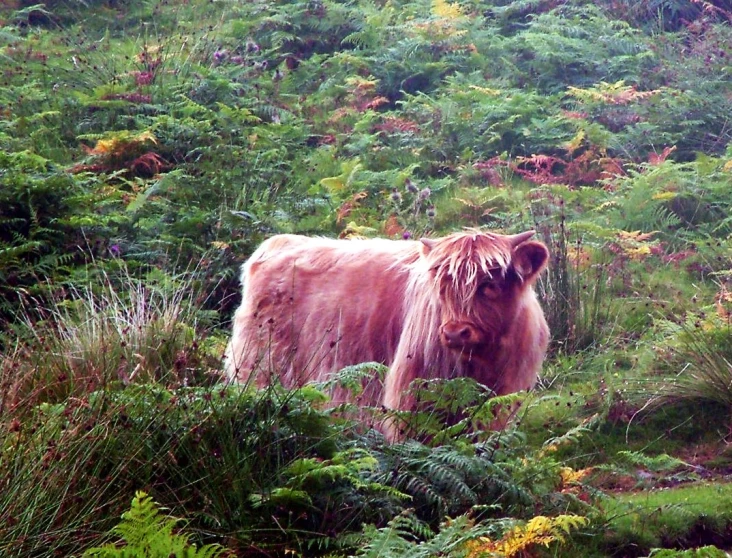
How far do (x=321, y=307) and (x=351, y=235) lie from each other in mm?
2767

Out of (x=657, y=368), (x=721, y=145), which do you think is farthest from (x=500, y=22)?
(x=657, y=368)

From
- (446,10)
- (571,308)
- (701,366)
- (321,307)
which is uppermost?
(446,10)

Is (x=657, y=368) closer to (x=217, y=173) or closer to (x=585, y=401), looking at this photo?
A: (x=585, y=401)

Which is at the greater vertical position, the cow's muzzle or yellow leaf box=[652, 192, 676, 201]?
the cow's muzzle

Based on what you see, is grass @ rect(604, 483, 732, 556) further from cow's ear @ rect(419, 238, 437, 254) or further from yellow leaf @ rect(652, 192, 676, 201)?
yellow leaf @ rect(652, 192, 676, 201)

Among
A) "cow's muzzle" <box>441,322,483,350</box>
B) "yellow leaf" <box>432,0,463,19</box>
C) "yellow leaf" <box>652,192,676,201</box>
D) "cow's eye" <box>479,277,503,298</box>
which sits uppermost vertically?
"yellow leaf" <box>432,0,463,19</box>

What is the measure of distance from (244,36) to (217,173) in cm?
553

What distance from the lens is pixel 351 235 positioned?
338 inches

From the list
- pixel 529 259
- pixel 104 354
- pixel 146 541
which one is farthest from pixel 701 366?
pixel 146 541

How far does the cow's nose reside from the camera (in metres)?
4.95

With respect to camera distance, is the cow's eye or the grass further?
the cow's eye

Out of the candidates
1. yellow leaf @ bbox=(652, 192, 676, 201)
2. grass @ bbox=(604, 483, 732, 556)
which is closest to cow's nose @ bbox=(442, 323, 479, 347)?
grass @ bbox=(604, 483, 732, 556)

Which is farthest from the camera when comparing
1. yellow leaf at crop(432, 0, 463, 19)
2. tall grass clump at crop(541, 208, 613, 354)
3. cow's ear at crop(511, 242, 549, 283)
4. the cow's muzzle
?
yellow leaf at crop(432, 0, 463, 19)

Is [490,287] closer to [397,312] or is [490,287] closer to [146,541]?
[397,312]
